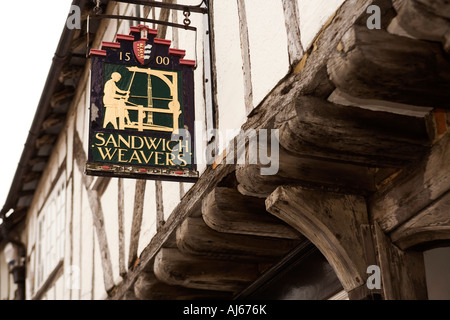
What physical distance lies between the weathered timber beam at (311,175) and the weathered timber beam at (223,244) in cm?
78

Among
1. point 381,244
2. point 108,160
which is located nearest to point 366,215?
point 381,244

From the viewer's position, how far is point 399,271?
3840 millimetres

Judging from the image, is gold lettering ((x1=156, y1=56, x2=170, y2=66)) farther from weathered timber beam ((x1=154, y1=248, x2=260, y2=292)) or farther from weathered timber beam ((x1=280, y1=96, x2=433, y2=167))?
weathered timber beam ((x1=280, y1=96, x2=433, y2=167))

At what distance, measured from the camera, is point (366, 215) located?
4.00m

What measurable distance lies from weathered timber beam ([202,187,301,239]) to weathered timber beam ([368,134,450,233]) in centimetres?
69

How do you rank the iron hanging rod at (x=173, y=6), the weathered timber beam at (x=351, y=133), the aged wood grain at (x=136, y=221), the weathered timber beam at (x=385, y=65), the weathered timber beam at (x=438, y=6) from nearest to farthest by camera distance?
1. the weathered timber beam at (x=438, y=6)
2. the weathered timber beam at (x=385, y=65)
3. the weathered timber beam at (x=351, y=133)
4. the iron hanging rod at (x=173, y=6)
5. the aged wood grain at (x=136, y=221)

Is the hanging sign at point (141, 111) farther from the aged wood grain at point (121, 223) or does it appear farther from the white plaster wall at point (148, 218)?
the aged wood grain at point (121, 223)

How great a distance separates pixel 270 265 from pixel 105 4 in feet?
13.5

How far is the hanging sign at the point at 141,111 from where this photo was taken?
14.3 feet

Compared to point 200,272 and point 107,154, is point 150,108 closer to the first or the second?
point 107,154

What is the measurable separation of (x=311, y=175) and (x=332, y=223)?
253 millimetres

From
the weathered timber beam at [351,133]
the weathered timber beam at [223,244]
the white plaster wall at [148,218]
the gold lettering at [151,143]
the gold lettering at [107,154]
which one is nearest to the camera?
the weathered timber beam at [351,133]

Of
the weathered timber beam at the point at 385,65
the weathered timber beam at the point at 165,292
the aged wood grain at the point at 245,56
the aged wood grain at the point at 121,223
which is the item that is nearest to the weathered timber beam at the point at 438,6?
the weathered timber beam at the point at 385,65
